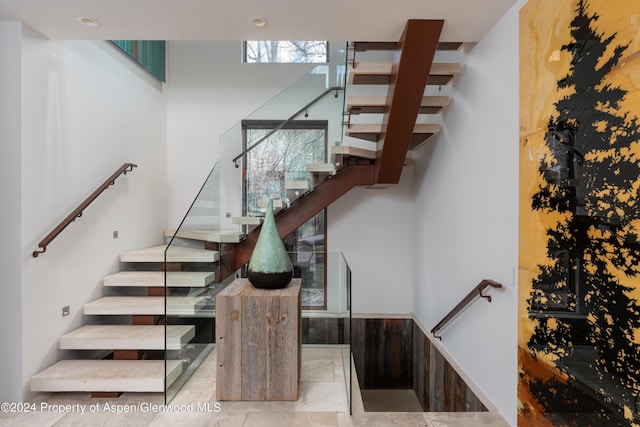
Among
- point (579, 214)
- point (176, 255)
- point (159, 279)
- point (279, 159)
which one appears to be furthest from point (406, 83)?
point (159, 279)

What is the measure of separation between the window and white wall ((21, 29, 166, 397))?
1563 mm

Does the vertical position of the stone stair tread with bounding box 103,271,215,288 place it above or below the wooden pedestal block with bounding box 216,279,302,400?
above

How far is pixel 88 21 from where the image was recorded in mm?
2453

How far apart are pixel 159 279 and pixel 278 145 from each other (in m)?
1.93

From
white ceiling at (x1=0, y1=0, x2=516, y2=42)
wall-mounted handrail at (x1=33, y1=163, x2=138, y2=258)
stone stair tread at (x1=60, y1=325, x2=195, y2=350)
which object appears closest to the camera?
white ceiling at (x1=0, y1=0, x2=516, y2=42)

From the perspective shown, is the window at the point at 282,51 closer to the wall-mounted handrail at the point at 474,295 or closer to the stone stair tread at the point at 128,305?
the stone stair tread at the point at 128,305

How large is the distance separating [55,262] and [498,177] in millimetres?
3578

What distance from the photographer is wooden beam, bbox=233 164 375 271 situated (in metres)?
3.80

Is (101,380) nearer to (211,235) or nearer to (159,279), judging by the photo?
(159,279)

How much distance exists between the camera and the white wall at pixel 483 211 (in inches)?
84.9

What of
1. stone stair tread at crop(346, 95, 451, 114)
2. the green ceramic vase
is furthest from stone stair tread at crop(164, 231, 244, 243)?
stone stair tread at crop(346, 95, 451, 114)

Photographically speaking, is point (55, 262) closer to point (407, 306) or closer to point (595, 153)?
point (595, 153)

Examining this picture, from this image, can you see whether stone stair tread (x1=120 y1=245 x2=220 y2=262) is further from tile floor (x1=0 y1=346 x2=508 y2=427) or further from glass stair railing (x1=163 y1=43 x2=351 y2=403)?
tile floor (x1=0 y1=346 x2=508 y2=427)

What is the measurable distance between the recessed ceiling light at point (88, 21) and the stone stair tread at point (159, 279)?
1.92 meters
